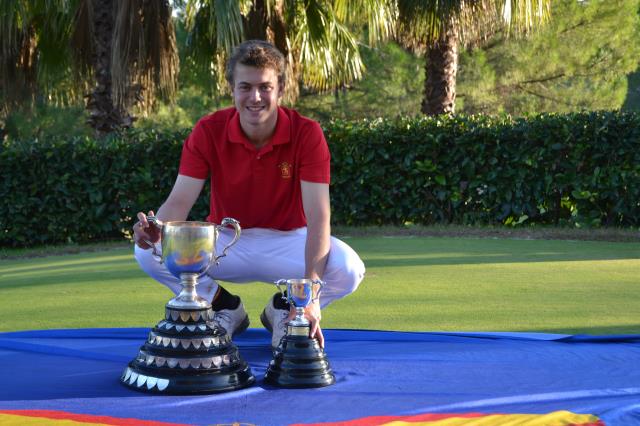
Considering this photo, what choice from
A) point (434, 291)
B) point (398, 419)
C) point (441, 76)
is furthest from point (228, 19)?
point (398, 419)

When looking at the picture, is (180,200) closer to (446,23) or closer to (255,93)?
(255,93)

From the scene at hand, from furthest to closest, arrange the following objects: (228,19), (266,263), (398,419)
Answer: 1. (228,19)
2. (266,263)
3. (398,419)

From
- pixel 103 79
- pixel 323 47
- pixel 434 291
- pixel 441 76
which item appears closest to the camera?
pixel 434 291

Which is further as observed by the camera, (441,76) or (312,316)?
(441,76)

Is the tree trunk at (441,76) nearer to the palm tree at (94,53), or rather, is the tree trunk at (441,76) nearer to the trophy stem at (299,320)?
the palm tree at (94,53)

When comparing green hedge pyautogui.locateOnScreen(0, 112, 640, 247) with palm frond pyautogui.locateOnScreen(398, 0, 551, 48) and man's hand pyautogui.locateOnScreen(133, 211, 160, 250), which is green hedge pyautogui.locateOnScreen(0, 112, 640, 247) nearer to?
palm frond pyautogui.locateOnScreen(398, 0, 551, 48)

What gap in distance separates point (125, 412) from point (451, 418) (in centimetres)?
106

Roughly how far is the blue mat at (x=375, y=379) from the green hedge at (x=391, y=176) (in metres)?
6.75

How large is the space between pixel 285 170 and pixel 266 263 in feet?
1.54

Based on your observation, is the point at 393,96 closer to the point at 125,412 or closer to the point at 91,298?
the point at 91,298

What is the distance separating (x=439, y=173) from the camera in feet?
36.7

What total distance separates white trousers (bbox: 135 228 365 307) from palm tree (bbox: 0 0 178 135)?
7656 millimetres

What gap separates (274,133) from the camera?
406 centimetres

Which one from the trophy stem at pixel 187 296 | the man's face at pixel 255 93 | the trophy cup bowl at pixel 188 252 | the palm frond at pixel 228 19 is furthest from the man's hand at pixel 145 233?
the palm frond at pixel 228 19
